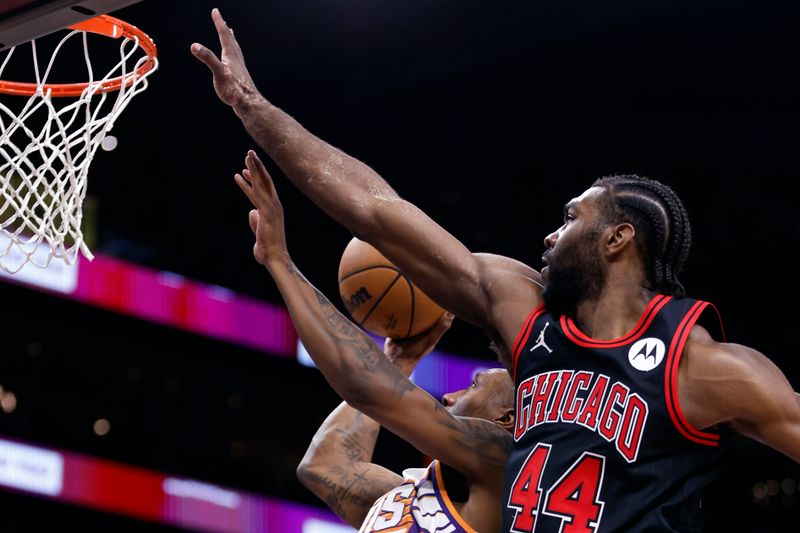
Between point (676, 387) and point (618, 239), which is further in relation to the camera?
point (618, 239)

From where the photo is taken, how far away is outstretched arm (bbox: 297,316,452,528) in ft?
11.6

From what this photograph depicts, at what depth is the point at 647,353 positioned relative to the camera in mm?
2525

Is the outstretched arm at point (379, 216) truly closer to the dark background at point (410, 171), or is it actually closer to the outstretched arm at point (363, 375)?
the outstretched arm at point (363, 375)

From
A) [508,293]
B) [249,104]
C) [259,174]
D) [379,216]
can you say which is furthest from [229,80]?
[508,293]

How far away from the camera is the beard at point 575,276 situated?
2.71 metres

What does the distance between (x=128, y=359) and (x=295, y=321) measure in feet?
23.9

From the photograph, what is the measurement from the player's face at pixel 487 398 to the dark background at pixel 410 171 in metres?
4.88

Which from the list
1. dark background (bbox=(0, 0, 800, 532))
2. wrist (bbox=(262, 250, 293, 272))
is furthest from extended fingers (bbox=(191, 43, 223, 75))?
dark background (bbox=(0, 0, 800, 532))

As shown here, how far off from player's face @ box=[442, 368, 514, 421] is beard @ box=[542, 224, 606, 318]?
674 mm

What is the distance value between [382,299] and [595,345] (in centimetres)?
96

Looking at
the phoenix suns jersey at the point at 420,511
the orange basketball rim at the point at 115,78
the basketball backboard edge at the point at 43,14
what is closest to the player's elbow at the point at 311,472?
the phoenix suns jersey at the point at 420,511

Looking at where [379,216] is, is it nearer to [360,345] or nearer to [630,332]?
[360,345]

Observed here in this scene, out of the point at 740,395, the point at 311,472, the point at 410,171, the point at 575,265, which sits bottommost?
the point at 311,472

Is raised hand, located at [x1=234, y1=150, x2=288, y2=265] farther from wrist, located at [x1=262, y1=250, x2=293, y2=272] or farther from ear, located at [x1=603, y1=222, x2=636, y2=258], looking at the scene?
ear, located at [x1=603, y1=222, x2=636, y2=258]
